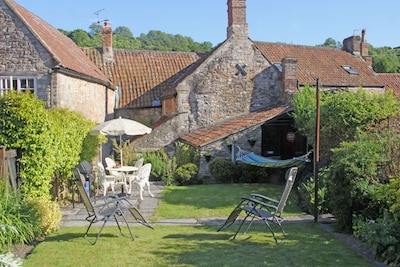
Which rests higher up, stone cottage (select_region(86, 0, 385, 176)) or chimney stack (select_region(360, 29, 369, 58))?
chimney stack (select_region(360, 29, 369, 58))

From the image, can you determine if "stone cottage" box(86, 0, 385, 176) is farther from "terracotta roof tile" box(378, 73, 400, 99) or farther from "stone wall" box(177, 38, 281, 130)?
"terracotta roof tile" box(378, 73, 400, 99)

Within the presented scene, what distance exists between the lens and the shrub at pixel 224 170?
15.1 meters

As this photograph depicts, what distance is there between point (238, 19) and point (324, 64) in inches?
364

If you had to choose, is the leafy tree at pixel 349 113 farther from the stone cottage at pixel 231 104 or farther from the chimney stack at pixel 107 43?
the chimney stack at pixel 107 43

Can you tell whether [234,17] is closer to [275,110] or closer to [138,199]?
[275,110]

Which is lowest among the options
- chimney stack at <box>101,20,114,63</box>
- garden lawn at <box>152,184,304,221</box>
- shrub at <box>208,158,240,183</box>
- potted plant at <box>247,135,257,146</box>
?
garden lawn at <box>152,184,304,221</box>

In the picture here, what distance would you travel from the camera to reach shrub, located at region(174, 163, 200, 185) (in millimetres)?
14930

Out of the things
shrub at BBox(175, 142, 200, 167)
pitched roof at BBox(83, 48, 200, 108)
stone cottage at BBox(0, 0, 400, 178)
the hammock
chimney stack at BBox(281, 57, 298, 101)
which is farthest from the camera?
pitched roof at BBox(83, 48, 200, 108)

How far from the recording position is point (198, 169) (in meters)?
15.6

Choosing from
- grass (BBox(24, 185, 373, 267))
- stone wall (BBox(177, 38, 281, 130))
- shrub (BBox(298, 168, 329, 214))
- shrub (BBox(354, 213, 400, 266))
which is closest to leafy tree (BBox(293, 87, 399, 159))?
shrub (BBox(298, 168, 329, 214))

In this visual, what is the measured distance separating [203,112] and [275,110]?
3.45 m

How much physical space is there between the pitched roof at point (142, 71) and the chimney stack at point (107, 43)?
1.00ft

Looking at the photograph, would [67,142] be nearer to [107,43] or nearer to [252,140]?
[252,140]

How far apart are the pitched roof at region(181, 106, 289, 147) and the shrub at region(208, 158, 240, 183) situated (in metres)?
0.94
